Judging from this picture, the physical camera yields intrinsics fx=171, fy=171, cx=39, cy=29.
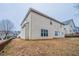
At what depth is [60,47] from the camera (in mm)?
2602

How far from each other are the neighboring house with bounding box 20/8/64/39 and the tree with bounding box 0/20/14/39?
181 mm

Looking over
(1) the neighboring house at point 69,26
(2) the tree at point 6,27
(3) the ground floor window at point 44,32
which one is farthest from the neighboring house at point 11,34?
(1) the neighboring house at point 69,26

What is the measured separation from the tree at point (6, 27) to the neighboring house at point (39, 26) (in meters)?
0.18

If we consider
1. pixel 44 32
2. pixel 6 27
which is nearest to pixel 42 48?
pixel 44 32

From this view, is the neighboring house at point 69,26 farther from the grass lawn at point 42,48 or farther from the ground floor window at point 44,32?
the ground floor window at point 44,32

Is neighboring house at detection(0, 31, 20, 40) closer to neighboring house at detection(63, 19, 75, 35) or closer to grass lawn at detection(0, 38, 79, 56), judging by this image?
grass lawn at detection(0, 38, 79, 56)

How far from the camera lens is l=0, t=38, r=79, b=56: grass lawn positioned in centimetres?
257

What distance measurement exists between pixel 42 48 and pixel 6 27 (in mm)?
630

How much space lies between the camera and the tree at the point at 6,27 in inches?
101

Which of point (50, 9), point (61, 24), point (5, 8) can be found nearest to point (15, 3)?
point (5, 8)

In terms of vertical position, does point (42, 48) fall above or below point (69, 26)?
below

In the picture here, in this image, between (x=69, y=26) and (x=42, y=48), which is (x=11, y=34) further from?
(x=69, y=26)

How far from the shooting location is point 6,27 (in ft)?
8.48

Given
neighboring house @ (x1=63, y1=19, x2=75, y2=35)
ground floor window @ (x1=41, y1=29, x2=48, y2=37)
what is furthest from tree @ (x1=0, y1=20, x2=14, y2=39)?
neighboring house @ (x1=63, y1=19, x2=75, y2=35)
